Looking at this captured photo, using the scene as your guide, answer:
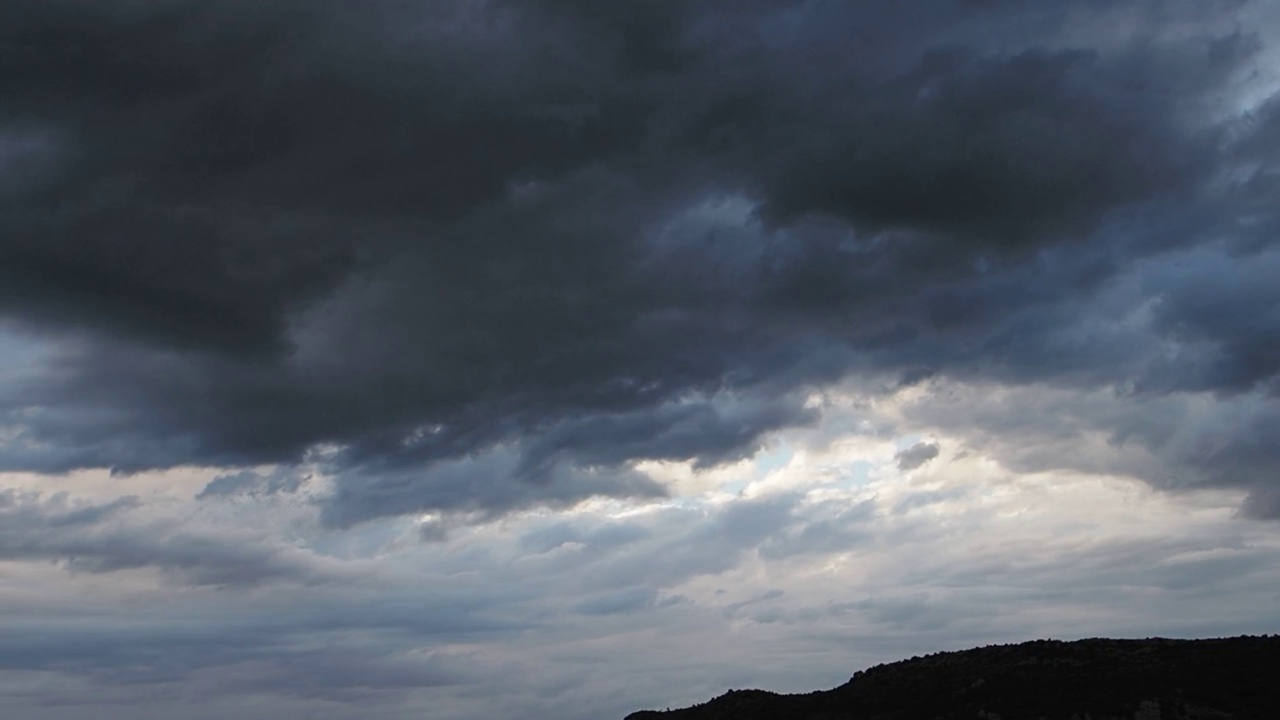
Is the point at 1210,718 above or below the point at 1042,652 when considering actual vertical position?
below

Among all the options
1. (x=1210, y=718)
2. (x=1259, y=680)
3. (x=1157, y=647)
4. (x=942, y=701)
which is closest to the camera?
Result: (x=1210, y=718)

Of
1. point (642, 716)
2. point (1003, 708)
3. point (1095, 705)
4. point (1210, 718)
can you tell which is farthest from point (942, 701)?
point (642, 716)

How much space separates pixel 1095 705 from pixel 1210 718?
6705 millimetres

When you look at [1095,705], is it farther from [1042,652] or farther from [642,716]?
[642,716]

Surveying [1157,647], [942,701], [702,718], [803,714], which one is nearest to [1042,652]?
[1157,647]

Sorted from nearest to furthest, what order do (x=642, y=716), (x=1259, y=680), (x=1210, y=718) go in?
1. (x=1210, y=718)
2. (x=1259, y=680)
3. (x=642, y=716)

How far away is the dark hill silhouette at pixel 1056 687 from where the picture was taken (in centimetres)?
7688

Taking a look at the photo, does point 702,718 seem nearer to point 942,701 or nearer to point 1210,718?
point 942,701

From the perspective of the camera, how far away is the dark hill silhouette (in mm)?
76875

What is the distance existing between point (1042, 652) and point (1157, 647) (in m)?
8.58

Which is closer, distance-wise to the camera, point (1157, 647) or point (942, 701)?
point (942, 701)

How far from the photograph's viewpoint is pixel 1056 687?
84.6 metres

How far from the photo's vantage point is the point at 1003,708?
81.1 m

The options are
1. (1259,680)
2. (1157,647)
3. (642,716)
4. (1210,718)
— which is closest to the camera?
(1210,718)
